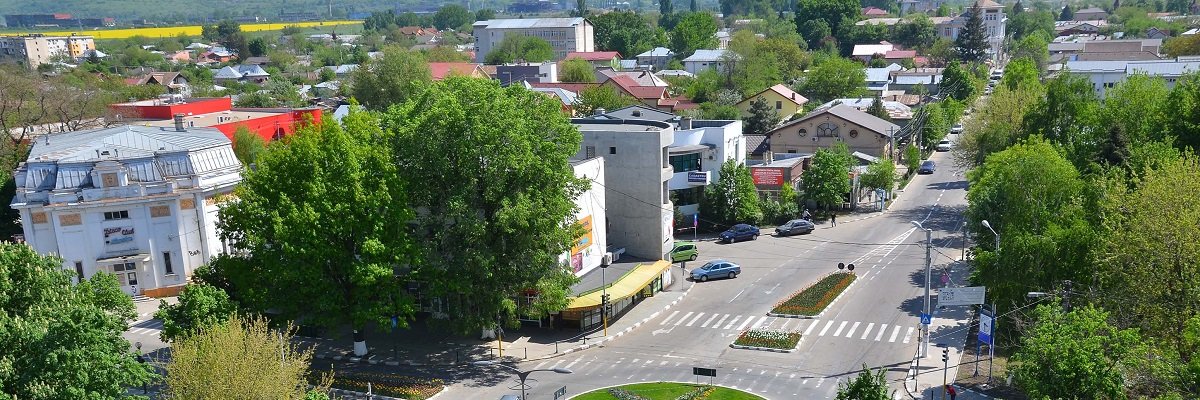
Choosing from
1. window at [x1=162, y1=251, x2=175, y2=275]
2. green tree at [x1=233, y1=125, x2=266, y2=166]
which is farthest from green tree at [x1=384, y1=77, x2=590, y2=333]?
green tree at [x1=233, y1=125, x2=266, y2=166]

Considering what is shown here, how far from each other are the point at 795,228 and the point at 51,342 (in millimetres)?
44878

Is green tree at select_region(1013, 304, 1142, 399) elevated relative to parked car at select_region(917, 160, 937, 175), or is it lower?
elevated

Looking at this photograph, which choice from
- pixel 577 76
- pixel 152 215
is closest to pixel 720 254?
pixel 152 215

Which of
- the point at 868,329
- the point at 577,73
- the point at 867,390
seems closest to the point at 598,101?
the point at 577,73

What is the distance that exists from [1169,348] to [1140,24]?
193m

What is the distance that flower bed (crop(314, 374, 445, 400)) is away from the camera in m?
32.2

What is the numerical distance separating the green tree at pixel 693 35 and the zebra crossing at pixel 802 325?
131 meters

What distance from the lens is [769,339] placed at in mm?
37188

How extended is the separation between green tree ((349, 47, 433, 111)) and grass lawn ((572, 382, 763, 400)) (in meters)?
60.0

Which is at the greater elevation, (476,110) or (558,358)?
(476,110)

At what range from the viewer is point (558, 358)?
120 feet

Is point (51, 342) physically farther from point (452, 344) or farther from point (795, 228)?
point (795, 228)

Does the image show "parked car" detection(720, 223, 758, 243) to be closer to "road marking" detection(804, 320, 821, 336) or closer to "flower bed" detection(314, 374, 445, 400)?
"road marking" detection(804, 320, 821, 336)

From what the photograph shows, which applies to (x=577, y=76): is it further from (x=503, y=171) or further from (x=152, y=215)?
(x=503, y=171)
